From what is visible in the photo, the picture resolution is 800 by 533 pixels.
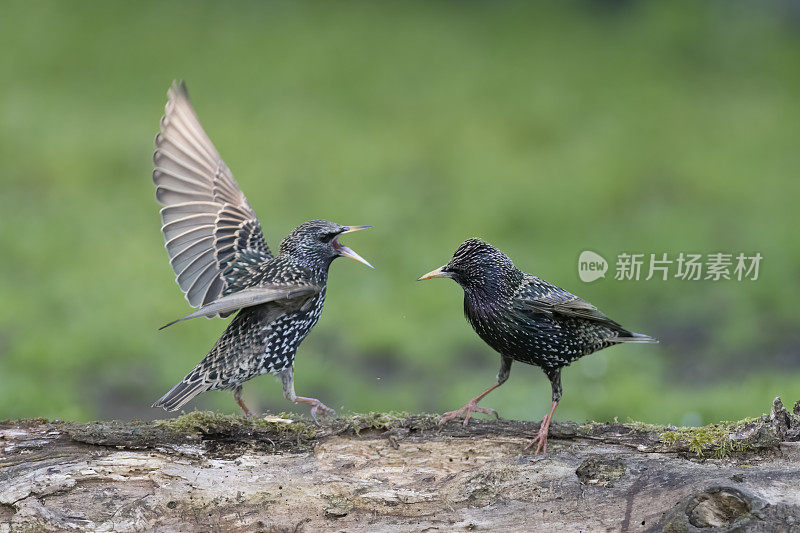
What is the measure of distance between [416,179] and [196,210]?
5.58m

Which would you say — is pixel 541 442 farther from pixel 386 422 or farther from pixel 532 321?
pixel 386 422

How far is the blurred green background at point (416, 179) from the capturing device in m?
7.92

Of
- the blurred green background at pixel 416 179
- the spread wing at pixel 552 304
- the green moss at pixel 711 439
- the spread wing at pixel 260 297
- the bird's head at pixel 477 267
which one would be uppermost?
the blurred green background at pixel 416 179

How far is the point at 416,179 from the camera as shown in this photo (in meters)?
11.0

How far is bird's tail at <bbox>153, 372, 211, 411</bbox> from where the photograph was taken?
4672mm

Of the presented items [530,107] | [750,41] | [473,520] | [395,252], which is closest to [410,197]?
[395,252]

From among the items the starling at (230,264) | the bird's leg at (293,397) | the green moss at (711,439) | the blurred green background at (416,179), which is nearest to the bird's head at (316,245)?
the starling at (230,264)

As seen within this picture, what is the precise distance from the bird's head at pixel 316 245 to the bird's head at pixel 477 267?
1.93ft

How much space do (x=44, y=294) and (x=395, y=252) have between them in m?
3.16

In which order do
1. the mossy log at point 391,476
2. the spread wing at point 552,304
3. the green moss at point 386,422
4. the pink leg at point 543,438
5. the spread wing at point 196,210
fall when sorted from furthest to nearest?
the spread wing at point 196,210
the spread wing at point 552,304
the green moss at point 386,422
the pink leg at point 543,438
the mossy log at point 391,476

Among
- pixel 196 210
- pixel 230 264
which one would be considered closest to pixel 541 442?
pixel 230 264

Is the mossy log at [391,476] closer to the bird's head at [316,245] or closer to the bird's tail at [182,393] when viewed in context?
the bird's tail at [182,393]

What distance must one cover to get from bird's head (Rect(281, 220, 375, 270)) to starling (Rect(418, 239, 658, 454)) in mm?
657

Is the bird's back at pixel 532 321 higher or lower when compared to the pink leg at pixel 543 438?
higher
